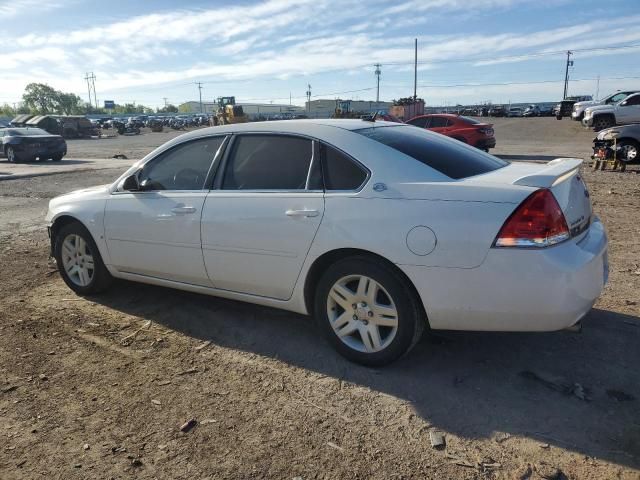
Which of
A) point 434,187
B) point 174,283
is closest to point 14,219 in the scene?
point 174,283

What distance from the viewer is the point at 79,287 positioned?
490cm

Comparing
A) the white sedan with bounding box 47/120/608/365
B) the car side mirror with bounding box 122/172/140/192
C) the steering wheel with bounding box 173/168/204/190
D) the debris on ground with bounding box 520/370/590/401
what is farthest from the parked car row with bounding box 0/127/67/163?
the debris on ground with bounding box 520/370/590/401

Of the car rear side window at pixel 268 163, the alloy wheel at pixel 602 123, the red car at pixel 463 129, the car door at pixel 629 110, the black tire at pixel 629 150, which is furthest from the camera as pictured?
the alloy wheel at pixel 602 123

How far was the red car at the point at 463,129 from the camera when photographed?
17578 mm

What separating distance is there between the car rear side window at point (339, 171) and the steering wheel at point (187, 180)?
1104mm

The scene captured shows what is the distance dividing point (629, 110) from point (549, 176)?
28.6m

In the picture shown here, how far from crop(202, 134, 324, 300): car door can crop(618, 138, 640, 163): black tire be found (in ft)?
40.4

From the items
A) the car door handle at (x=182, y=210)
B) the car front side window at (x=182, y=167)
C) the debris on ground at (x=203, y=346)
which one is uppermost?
the car front side window at (x=182, y=167)

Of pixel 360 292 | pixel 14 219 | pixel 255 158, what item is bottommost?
pixel 14 219

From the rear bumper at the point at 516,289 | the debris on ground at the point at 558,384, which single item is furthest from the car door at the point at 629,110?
the debris on ground at the point at 558,384

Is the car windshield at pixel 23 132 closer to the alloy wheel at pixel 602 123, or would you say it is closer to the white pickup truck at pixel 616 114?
the white pickup truck at pixel 616 114

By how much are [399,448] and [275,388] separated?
924mm

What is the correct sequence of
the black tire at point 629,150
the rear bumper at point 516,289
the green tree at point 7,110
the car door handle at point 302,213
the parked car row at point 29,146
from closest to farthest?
1. the rear bumper at point 516,289
2. the car door handle at point 302,213
3. the black tire at point 629,150
4. the parked car row at point 29,146
5. the green tree at point 7,110

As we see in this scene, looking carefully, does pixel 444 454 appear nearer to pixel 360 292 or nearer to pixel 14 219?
pixel 360 292
